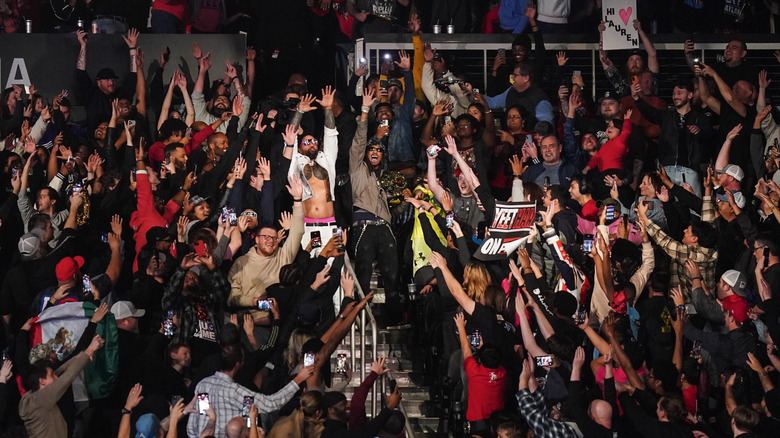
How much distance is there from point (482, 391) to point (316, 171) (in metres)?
3.54

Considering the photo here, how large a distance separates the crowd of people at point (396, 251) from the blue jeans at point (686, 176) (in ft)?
0.08

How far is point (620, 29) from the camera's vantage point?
58.2ft

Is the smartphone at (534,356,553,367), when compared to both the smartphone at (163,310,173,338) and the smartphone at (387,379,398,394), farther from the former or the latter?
the smartphone at (163,310,173,338)

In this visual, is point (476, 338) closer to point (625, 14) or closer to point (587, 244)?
point (587, 244)

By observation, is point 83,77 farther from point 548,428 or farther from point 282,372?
point 548,428

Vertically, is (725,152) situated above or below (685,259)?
above

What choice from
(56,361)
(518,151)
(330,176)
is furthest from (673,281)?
(56,361)

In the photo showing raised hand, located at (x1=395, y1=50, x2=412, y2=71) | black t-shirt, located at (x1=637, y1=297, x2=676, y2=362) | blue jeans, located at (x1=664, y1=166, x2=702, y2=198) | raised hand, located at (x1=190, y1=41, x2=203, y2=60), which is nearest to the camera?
black t-shirt, located at (x1=637, y1=297, x2=676, y2=362)

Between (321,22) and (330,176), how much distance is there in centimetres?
516

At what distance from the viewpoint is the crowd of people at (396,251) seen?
11430mm

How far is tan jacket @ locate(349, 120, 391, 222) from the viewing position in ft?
46.3

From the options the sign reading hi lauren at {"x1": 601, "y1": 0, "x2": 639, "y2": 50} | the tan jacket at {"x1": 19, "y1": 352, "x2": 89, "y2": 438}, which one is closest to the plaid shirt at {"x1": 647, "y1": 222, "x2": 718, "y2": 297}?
the sign reading hi lauren at {"x1": 601, "y1": 0, "x2": 639, "y2": 50}

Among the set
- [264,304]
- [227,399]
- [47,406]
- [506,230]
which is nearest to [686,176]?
[506,230]

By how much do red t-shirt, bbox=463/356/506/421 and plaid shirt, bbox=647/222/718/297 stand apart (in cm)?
298
